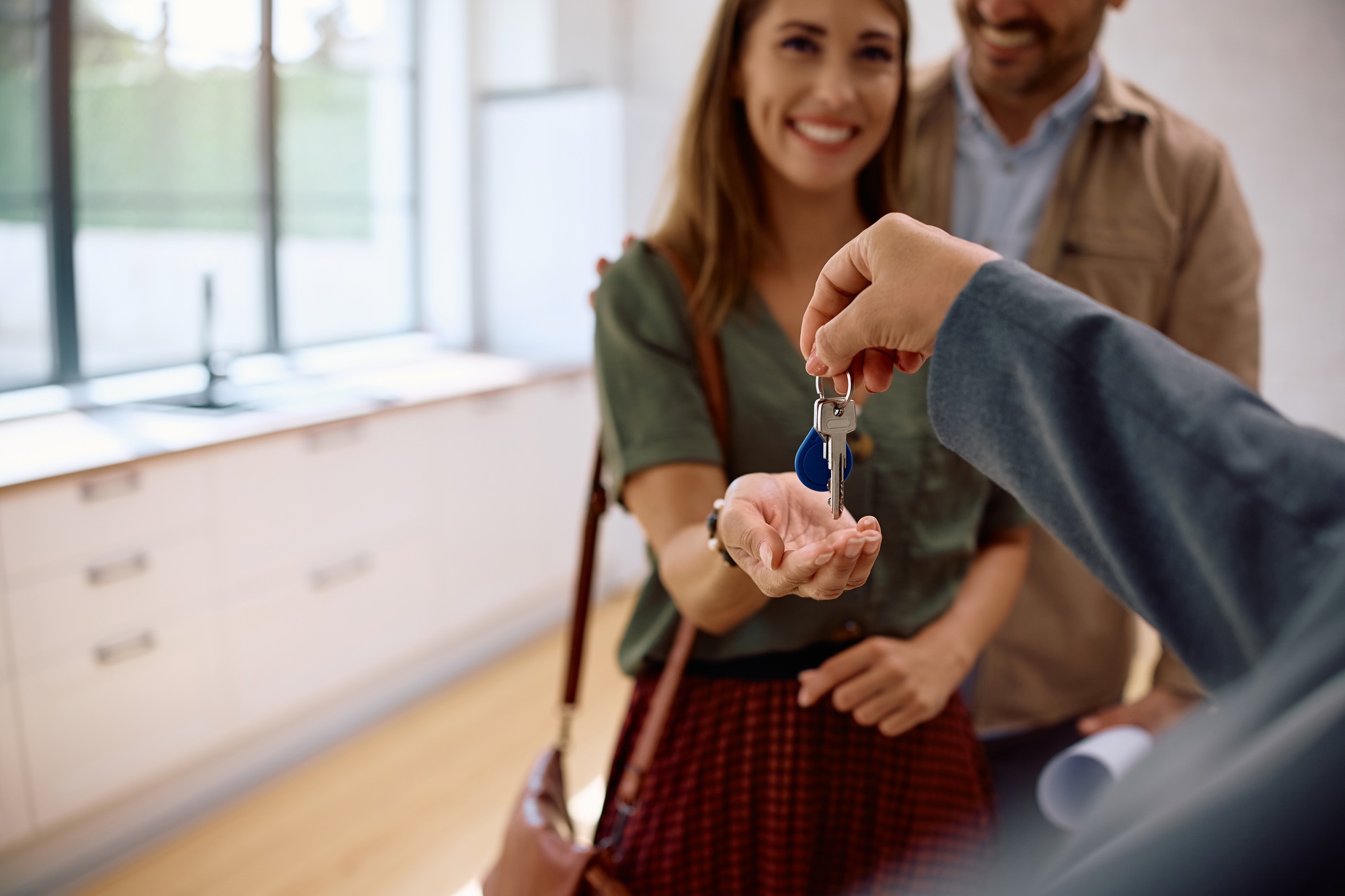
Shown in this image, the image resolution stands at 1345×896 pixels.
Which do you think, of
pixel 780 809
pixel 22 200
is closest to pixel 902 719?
pixel 780 809

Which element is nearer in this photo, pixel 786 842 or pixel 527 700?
pixel 786 842

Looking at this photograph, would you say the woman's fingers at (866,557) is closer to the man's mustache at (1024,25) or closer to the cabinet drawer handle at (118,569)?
the man's mustache at (1024,25)

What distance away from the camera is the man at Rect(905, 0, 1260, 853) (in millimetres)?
1156

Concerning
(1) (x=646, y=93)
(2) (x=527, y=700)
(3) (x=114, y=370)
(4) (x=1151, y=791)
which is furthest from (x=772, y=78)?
(1) (x=646, y=93)

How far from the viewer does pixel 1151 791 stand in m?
0.24

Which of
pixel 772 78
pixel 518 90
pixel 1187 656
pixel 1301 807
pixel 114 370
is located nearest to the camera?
pixel 1301 807

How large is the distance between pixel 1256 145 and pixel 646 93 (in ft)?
6.26

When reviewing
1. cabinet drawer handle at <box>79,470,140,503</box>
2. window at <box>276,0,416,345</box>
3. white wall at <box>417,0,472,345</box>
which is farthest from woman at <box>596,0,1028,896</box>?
white wall at <box>417,0,472,345</box>

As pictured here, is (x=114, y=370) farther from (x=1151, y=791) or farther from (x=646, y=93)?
(x=1151, y=791)

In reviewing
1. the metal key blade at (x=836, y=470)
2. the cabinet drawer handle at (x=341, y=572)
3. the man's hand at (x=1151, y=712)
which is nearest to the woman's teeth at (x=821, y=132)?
the metal key blade at (x=836, y=470)

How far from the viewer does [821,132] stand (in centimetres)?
79

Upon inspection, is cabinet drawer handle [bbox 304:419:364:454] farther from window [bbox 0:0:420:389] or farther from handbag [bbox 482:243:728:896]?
handbag [bbox 482:243:728:896]

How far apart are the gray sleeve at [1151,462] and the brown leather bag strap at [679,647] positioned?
45cm

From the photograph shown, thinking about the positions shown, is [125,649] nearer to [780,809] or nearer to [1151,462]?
[780,809]
